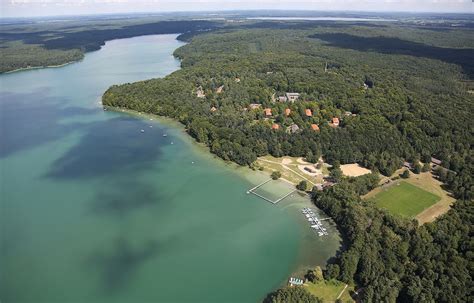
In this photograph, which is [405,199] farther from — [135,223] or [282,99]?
[282,99]

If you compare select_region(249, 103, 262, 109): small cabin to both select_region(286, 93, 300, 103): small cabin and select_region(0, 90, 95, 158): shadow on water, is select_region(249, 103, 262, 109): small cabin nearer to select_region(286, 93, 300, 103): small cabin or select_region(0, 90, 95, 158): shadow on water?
select_region(286, 93, 300, 103): small cabin

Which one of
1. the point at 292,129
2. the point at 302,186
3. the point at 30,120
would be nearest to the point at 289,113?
the point at 292,129

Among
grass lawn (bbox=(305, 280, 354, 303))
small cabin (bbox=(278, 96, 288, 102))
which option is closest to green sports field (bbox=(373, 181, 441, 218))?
grass lawn (bbox=(305, 280, 354, 303))

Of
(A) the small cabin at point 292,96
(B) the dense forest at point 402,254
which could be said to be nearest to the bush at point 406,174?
(B) the dense forest at point 402,254

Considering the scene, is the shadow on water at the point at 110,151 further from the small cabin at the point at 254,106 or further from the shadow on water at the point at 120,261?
the small cabin at the point at 254,106

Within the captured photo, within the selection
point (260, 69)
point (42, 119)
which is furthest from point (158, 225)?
point (260, 69)

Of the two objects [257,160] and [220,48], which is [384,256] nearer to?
[257,160]

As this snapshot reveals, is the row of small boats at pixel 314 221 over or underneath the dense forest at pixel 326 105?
underneath
